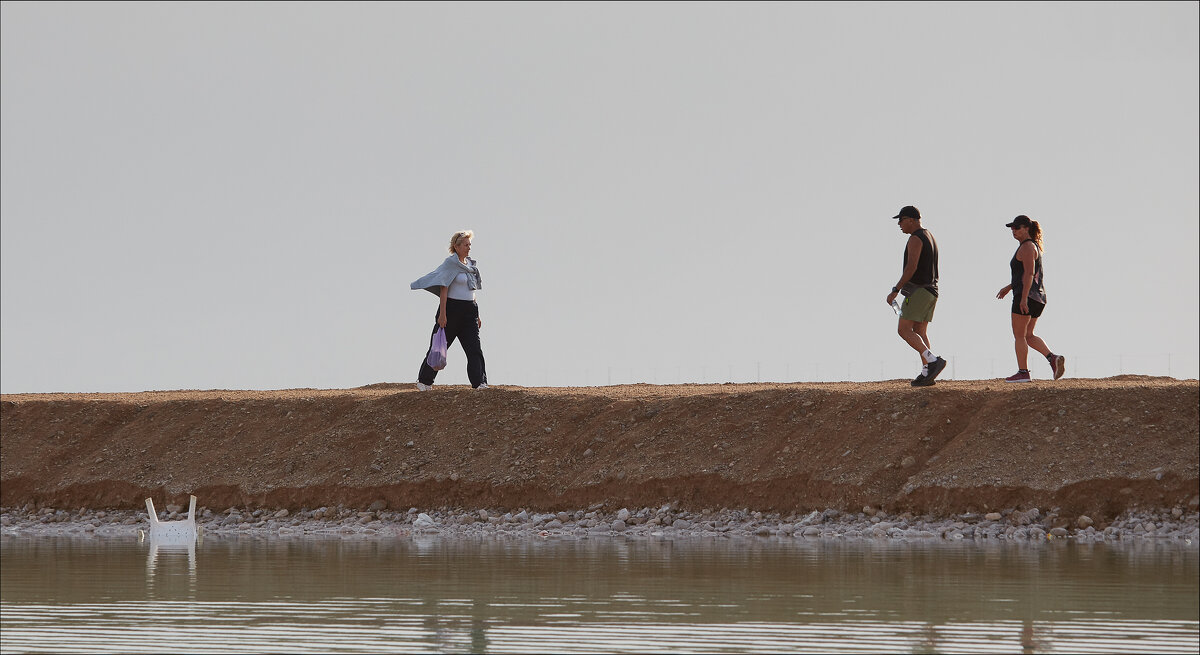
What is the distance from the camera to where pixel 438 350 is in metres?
22.9

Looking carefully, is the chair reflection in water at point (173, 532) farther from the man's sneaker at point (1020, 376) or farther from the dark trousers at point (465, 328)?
the man's sneaker at point (1020, 376)

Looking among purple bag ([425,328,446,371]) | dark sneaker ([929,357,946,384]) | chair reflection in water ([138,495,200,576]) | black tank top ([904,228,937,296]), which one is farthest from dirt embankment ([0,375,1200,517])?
chair reflection in water ([138,495,200,576])

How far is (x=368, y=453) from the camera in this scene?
23.4 meters

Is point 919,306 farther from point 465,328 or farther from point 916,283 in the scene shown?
point 465,328

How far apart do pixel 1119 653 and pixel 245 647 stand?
524 cm

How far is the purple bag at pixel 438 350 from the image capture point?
22891 mm

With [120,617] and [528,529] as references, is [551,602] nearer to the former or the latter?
[120,617]

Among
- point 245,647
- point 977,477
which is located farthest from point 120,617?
point 977,477

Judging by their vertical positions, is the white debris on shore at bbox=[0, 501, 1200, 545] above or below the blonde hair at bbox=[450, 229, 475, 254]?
below

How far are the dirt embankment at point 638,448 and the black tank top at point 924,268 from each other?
60.2 inches

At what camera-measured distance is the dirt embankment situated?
18203mm

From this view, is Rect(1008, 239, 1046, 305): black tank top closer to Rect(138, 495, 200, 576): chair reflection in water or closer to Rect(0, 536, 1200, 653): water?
Rect(0, 536, 1200, 653): water

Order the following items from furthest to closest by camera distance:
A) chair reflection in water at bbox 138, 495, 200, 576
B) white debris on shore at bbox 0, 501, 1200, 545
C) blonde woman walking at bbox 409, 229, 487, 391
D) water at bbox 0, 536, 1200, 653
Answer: blonde woman walking at bbox 409, 229, 487, 391, chair reflection in water at bbox 138, 495, 200, 576, white debris on shore at bbox 0, 501, 1200, 545, water at bbox 0, 536, 1200, 653

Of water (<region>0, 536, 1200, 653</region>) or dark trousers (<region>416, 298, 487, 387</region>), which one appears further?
dark trousers (<region>416, 298, 487, 387</region>)
